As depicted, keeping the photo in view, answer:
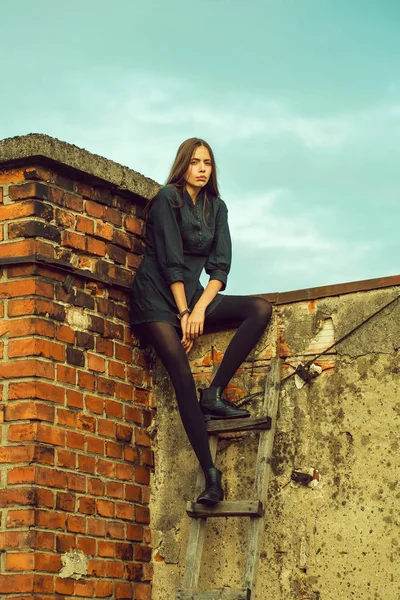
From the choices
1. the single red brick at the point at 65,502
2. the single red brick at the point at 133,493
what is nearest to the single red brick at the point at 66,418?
the single red brick at the point at 65,502

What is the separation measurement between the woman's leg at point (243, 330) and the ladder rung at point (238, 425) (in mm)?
201

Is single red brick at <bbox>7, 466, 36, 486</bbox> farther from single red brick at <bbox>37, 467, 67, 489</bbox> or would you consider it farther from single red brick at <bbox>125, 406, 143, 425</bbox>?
single red brick at <bbox>125, 406, 143, 425</bbox>

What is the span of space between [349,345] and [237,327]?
66 cm

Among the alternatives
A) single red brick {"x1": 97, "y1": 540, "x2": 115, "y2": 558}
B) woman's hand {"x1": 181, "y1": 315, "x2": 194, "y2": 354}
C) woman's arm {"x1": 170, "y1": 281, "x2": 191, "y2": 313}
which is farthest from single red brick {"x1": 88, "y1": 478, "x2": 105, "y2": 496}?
woman's arm {"x1": 170, "y1": 281, "x2": 191, "y2": 313}

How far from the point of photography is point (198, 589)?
5.07m

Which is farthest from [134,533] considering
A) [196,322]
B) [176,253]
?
[176,253]

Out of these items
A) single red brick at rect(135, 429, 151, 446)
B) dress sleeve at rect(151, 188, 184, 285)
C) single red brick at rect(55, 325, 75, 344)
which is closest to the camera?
single red brick at rect(55, 325, 75, 344)

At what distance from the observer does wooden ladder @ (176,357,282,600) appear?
4.80 metres

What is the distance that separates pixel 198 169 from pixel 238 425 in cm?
140

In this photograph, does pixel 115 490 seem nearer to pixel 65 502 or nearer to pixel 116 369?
pixel 65 502

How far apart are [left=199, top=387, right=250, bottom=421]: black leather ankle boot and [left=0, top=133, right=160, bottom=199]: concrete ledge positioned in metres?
1.19

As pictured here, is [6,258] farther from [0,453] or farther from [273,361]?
[273,361]

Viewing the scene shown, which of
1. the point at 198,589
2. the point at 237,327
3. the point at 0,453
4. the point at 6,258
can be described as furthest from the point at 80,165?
the point at 198,589

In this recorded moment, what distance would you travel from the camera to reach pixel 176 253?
211 inches
